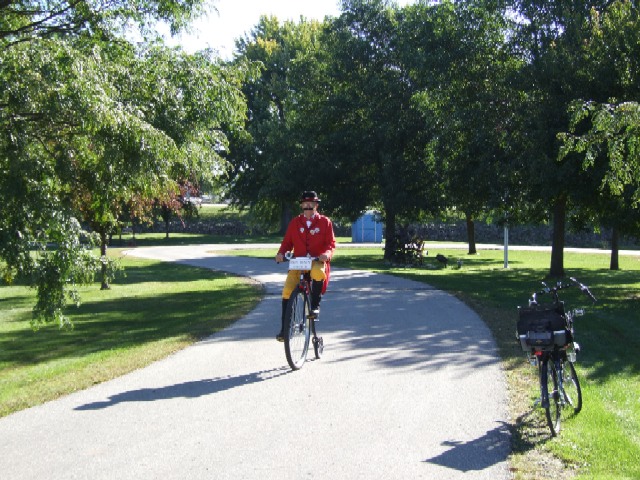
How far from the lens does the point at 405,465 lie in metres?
5.31

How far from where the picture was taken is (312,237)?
9172 mm

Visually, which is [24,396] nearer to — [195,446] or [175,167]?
[195,446]

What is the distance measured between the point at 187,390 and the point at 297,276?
215 centimetres

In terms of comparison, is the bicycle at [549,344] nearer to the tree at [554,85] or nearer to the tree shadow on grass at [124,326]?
the tree shadow on grass at [124,326]

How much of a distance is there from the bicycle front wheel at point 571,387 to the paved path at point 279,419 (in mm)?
632

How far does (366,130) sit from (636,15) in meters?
13.9

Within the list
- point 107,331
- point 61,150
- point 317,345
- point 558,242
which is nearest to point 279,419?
point 317,345

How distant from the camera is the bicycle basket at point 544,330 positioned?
6289mm

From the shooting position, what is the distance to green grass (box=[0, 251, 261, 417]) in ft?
28.7

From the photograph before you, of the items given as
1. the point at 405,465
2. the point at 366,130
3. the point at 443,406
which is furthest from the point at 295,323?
the point at 366,130

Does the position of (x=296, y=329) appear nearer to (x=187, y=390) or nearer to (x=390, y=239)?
(x=187, y=390)

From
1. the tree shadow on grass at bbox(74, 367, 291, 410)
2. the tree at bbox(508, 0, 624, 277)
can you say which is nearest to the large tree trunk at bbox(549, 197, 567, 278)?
the tree at bbox(508, 0, 624, 277)

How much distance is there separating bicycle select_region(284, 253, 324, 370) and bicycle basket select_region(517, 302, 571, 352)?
9.26 feet

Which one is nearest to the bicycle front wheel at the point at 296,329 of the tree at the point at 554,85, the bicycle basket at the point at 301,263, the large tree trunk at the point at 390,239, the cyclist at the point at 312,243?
the cyclist at the point at 312,243
